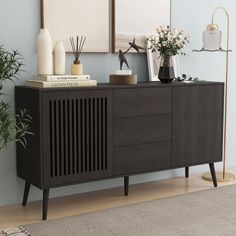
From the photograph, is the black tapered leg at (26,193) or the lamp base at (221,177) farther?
the lamp base at (221,177)

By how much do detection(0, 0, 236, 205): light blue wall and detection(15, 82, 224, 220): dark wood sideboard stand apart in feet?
0.39

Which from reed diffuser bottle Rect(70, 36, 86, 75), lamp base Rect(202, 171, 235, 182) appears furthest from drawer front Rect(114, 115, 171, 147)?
lamp base Rect(202, 171, 235, 182)

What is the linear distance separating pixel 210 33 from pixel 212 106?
0.63 m

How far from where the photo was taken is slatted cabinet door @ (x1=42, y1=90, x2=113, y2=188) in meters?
3.03

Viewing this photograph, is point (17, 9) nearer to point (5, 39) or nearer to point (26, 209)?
point (5, 39)

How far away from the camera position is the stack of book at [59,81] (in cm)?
306

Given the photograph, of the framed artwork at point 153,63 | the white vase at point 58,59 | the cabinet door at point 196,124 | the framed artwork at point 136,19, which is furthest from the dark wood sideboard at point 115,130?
the framed artwork at point 136,19

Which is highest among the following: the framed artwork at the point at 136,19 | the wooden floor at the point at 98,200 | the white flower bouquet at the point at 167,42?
the framed artwork at the point at 136,19

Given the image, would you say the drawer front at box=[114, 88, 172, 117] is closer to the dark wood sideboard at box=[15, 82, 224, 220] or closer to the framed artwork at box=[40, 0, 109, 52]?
the dark wood sideboard at box=[15, 82, 224, 220]

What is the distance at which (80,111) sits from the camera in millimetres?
3131

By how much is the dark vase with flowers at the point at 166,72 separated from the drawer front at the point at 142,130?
31cm

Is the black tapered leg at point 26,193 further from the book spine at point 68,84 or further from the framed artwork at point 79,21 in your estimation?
the framed artwork at point 79,21

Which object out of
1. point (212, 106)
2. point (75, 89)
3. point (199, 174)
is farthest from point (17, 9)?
point (199, 174)

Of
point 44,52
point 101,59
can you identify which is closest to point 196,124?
point 101,59
